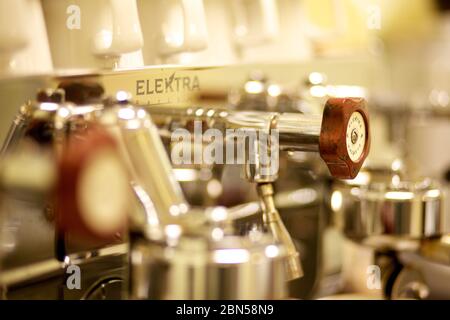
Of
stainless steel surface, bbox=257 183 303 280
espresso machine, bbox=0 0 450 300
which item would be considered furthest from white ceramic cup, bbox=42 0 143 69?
stainless steel surface, bbox=257 183 303 280

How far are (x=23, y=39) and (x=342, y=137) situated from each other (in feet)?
0.62

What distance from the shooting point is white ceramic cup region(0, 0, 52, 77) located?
410mm

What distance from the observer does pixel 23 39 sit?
1.38 feet

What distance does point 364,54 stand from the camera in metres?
0.96

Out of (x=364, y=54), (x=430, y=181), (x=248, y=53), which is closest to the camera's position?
(x=430, y=181)

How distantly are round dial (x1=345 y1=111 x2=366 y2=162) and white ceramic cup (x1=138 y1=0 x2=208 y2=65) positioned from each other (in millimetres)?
136

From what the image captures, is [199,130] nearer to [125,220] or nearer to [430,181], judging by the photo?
[125,220]

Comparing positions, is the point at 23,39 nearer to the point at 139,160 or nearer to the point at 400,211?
the point at 139,160

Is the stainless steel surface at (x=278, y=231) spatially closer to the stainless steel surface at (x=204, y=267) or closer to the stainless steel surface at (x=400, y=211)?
the stainless steel surface at (x=204, y=267)

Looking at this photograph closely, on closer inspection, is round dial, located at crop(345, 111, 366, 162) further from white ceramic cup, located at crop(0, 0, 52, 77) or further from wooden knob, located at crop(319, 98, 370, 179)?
white ceramic cup, located at crop(0, 0, 52, 77)

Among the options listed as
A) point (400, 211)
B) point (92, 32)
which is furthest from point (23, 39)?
point (400, 211)

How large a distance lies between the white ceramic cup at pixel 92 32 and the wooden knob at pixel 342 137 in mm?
125
